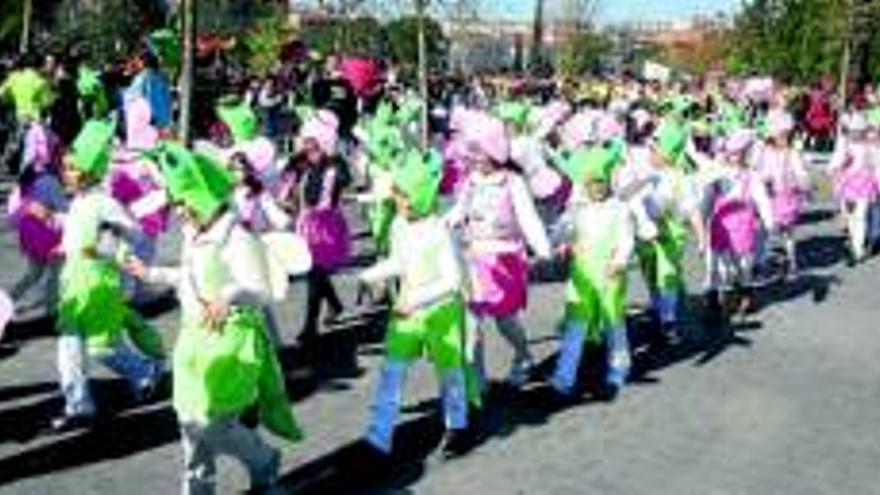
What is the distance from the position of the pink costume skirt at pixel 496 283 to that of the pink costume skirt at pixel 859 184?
876 centimetres

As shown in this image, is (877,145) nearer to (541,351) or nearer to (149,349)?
(541,351)

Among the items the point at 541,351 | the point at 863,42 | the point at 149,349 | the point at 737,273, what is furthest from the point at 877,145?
the point at 863,42

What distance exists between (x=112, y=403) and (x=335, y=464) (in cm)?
195

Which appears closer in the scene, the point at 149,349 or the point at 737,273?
the point at 149,349

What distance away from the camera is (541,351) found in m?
14.3

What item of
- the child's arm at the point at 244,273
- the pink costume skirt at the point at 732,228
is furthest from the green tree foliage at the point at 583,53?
the child's arm at the point at 244,273

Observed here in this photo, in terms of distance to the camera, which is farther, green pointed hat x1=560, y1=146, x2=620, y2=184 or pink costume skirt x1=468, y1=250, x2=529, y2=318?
green pointed hat x1=560, y1=146, x2=620, y2=184

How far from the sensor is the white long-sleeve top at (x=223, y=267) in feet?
28.9

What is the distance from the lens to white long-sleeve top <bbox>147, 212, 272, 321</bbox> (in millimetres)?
8805

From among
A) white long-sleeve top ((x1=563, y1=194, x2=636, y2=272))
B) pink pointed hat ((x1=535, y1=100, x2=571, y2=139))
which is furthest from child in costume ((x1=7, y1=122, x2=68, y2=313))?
pink pointed hat ((x1=535, y1=100, x2=571, y2=139))

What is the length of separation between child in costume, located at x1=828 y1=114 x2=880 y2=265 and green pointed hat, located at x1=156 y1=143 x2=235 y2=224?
12348mm

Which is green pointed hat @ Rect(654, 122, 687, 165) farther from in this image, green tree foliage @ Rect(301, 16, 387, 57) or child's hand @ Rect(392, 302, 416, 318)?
green tree foliage @ Rect(301, 16, 387, 57)

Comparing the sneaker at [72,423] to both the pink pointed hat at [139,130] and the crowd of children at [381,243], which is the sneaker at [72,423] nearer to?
the crowd of children at [381,243]

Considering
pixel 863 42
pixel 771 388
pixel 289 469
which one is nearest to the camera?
pixel 289 469
